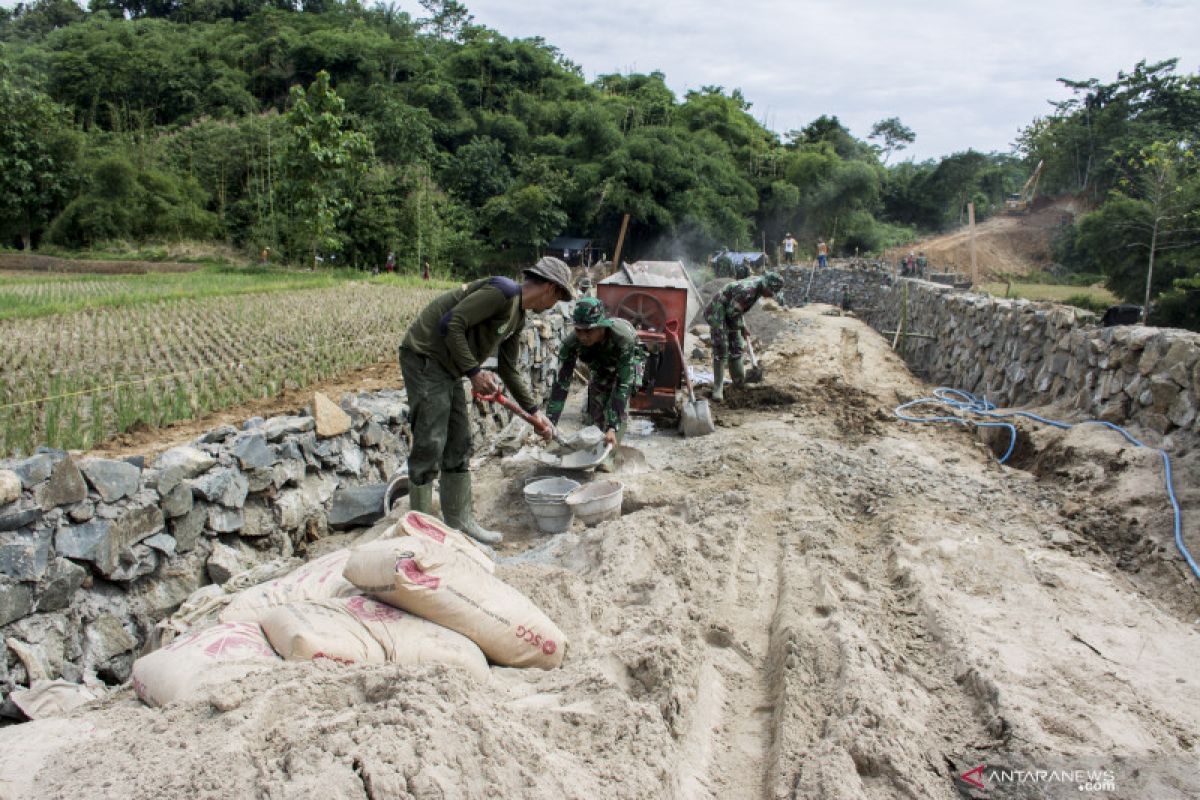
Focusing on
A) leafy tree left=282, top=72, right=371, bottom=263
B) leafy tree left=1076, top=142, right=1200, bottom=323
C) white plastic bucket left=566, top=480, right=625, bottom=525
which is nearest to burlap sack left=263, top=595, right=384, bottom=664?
white plastic bucket left=566, top=480, right=625, bottom=525

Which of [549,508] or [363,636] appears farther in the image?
[549,508]

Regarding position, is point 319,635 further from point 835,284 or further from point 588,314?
point 835,284

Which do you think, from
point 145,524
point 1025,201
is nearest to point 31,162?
point 145,524

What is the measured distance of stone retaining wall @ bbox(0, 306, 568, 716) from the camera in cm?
309

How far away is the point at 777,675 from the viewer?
283 centimetres

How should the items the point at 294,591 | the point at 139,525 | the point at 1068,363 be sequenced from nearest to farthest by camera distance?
1. the point at 294,591
2. the point at 139,525
3. the point at 1068,363

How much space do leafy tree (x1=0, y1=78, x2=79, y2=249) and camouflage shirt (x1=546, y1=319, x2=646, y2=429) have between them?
87.3 ft

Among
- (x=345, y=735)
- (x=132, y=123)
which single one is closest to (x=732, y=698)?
(x=345, y=735)

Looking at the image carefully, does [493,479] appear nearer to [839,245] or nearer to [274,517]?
[274,517]

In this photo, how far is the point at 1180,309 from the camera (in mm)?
16031

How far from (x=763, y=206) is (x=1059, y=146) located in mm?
14439

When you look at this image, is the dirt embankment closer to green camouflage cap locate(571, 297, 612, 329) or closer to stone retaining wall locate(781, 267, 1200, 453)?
stone retaining wall locate(781, 267, 1200, 453)

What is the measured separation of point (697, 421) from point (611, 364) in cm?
147

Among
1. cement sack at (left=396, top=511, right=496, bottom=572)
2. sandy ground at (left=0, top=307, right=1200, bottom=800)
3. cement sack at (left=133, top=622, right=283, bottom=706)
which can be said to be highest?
cement sack at (left=396, top=511, right=496, bottom=572)
